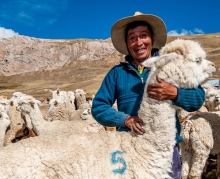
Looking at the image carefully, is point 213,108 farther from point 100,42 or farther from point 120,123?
point 100,42

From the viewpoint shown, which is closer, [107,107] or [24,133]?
[107,107]

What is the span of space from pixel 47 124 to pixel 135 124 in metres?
5.11

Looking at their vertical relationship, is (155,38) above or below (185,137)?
above

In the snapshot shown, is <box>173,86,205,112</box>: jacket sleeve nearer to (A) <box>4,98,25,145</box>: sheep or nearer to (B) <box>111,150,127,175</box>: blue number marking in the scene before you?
(B) <box>111,150,127,175</box>: blue number marking

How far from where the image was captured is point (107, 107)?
2.83m

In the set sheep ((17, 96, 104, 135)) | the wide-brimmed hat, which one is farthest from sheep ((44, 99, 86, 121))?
the wide-brimmed hat

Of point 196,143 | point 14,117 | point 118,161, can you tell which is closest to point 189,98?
point 118,161

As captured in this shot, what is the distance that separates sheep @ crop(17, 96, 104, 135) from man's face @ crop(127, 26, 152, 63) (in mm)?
4109

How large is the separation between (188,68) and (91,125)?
493cm

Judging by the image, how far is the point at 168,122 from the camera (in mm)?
2529

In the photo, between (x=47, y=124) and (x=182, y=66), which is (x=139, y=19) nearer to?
(x=182, y=66)

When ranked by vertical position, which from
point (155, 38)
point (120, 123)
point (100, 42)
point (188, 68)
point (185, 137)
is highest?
point (100, 42)

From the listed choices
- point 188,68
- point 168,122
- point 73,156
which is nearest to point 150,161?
point 168,122

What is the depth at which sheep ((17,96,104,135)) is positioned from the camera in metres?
7.02
